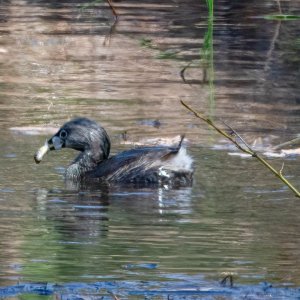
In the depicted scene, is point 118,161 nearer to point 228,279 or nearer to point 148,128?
point 148,128

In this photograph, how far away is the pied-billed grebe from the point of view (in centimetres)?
1182

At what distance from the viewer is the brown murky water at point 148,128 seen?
8789mm

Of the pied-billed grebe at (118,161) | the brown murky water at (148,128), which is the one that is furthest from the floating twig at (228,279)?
the pied-billed grebe at (118,161)

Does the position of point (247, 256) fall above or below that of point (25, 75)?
above

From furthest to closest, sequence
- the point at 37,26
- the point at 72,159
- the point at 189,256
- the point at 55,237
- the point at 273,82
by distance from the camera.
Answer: the point at 37,26 < the point at 273,82 < the point at 72,159 < the point at 55,237 < the point at 189,256

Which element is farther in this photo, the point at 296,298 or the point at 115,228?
the point at 115,228

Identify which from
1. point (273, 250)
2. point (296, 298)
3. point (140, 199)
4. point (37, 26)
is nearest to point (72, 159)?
point (140, 199)

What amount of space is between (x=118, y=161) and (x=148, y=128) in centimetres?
169

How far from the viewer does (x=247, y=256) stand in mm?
8820

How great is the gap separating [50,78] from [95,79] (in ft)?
1.89

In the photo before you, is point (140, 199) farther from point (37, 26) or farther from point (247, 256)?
point (37, 26)

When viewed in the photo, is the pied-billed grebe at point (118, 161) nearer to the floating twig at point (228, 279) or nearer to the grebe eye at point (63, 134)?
the grebe eye at point (63, 134)

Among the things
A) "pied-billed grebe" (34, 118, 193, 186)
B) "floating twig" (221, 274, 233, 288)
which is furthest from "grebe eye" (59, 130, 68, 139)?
"floating twig" (221, 274, 233, 288)

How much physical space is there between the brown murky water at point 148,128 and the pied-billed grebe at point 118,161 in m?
0.18
